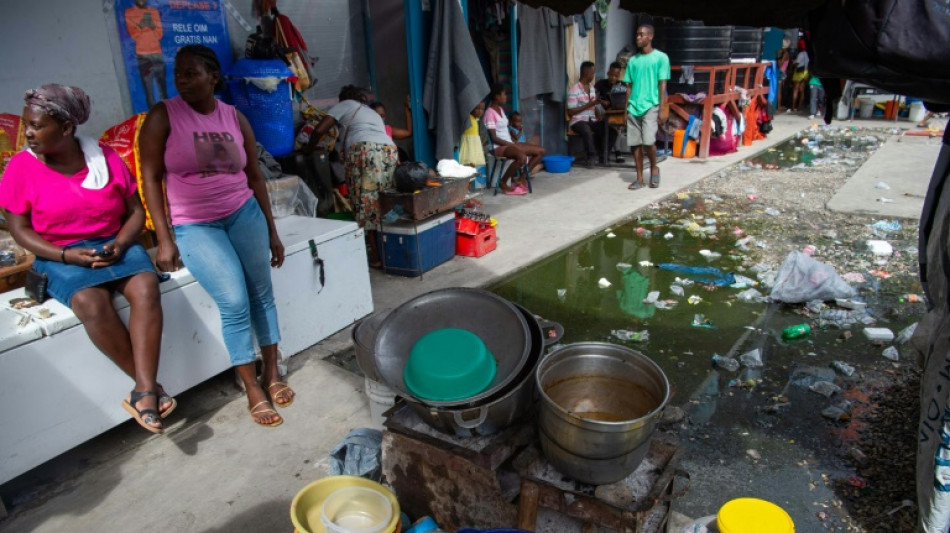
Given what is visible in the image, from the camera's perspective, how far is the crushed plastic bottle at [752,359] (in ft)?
13.0

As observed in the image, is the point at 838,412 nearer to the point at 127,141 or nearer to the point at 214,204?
the point at 214,204

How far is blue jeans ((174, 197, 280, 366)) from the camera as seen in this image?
319 cm

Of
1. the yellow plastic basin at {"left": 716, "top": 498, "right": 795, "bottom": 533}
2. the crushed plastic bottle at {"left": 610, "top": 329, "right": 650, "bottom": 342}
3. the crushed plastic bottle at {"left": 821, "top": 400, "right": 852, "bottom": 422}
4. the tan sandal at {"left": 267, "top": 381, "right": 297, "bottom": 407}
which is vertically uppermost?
the yellow plastic basin at {"left": 716, "top": 498, "right": 795, "bottom": 533}

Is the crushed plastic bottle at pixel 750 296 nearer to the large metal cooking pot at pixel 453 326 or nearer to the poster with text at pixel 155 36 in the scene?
the large metal cooking pot at pixel 453 326

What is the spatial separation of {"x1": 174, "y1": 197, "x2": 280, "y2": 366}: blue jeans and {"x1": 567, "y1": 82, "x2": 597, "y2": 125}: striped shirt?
7.46 metres

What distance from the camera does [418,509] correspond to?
2492 mm

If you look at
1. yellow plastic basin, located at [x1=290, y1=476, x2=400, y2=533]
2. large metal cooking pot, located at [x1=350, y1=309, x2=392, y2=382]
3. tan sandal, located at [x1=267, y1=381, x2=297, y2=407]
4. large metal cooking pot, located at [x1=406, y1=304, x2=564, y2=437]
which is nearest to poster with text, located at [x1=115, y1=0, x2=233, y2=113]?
tan sandal, located at [x1=267, y1=381, x2=297, y2=407]

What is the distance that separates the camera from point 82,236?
10.1 ft

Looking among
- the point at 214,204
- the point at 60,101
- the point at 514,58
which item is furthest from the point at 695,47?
the point at 60,101

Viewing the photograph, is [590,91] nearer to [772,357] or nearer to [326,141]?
[326,141]

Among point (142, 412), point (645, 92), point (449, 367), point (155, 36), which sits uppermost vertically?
point (155, 36)

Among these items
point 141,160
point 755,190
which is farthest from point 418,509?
point 755,190

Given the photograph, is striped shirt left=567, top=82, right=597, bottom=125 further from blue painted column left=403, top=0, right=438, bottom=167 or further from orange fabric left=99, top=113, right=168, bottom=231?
orange fabric left=99, top=113, right=168, bottom=231

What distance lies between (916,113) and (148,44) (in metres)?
15.9
